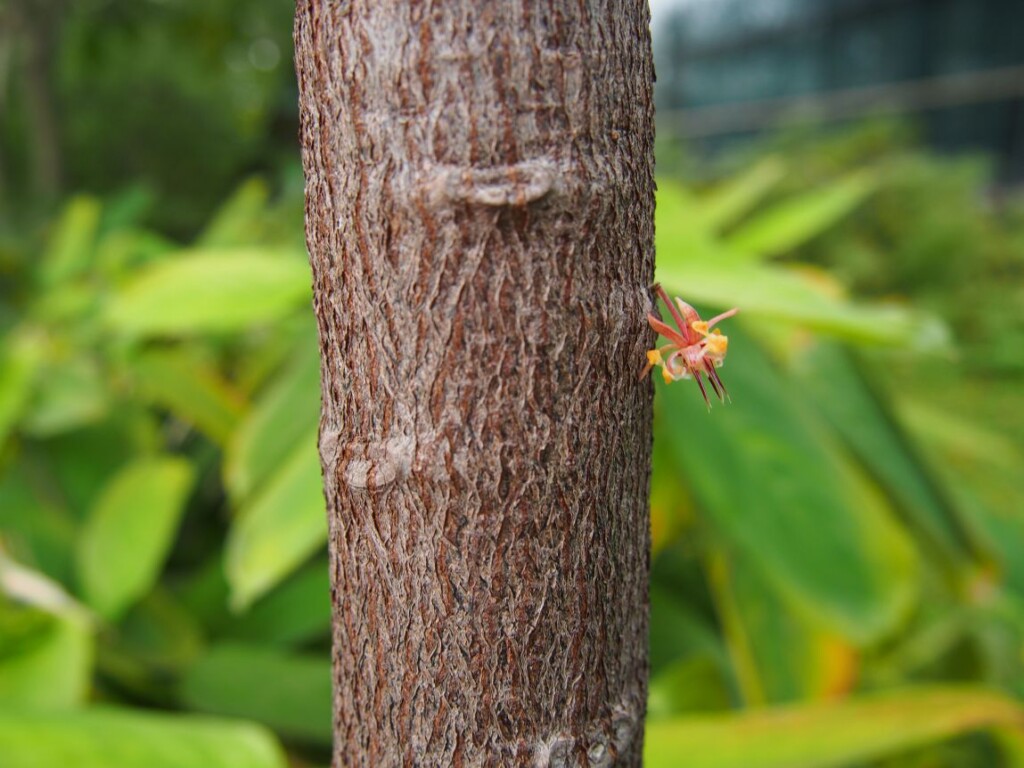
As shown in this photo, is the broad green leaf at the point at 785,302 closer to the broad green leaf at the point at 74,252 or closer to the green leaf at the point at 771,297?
the green leaf at the point at 771,297

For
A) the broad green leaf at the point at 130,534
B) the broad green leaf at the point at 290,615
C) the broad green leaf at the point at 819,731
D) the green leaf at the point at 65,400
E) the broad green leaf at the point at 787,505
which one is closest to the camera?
the broad green leaf at the point at 819,731

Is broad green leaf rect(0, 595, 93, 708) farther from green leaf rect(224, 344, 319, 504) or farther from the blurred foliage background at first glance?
green leaf rect(224, 344, 319, 504)

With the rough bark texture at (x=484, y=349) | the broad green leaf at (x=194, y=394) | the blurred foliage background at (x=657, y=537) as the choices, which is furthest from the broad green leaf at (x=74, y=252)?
the rough bark texture at (x=484, y=349)

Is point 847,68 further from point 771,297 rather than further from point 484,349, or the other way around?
point 484,349

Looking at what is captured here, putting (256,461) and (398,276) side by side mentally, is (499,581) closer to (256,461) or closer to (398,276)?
(398,276)

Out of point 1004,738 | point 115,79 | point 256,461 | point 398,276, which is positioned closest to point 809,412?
point 1004,738
